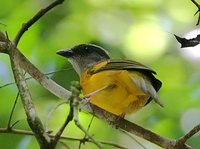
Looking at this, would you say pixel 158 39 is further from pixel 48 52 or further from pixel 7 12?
pixel 7 12

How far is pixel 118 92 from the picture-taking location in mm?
2793

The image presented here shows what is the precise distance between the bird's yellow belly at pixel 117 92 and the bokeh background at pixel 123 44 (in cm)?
47

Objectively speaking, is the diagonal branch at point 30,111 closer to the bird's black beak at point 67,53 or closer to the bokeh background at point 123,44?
the bird's black beak at point 67,53

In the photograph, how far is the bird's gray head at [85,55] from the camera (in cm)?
349

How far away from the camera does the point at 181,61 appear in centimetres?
413

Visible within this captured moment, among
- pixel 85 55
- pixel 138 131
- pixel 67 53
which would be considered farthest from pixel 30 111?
pixel 85 55

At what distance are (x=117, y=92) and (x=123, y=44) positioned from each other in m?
1.24

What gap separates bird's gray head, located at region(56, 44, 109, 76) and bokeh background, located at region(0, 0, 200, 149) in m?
0.12

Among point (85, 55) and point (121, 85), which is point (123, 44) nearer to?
point (85, 55)

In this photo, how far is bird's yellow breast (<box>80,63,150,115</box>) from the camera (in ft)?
9.09

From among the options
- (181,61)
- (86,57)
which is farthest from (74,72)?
(181,61)

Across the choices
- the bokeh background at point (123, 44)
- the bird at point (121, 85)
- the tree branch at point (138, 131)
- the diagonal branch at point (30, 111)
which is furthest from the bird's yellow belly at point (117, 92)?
the diagonal branch at point (30, 111)

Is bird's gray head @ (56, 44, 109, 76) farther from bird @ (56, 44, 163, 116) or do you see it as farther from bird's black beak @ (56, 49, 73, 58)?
bird @ (56, 44, 163, 116)

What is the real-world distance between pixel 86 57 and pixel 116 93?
834 millimetres
